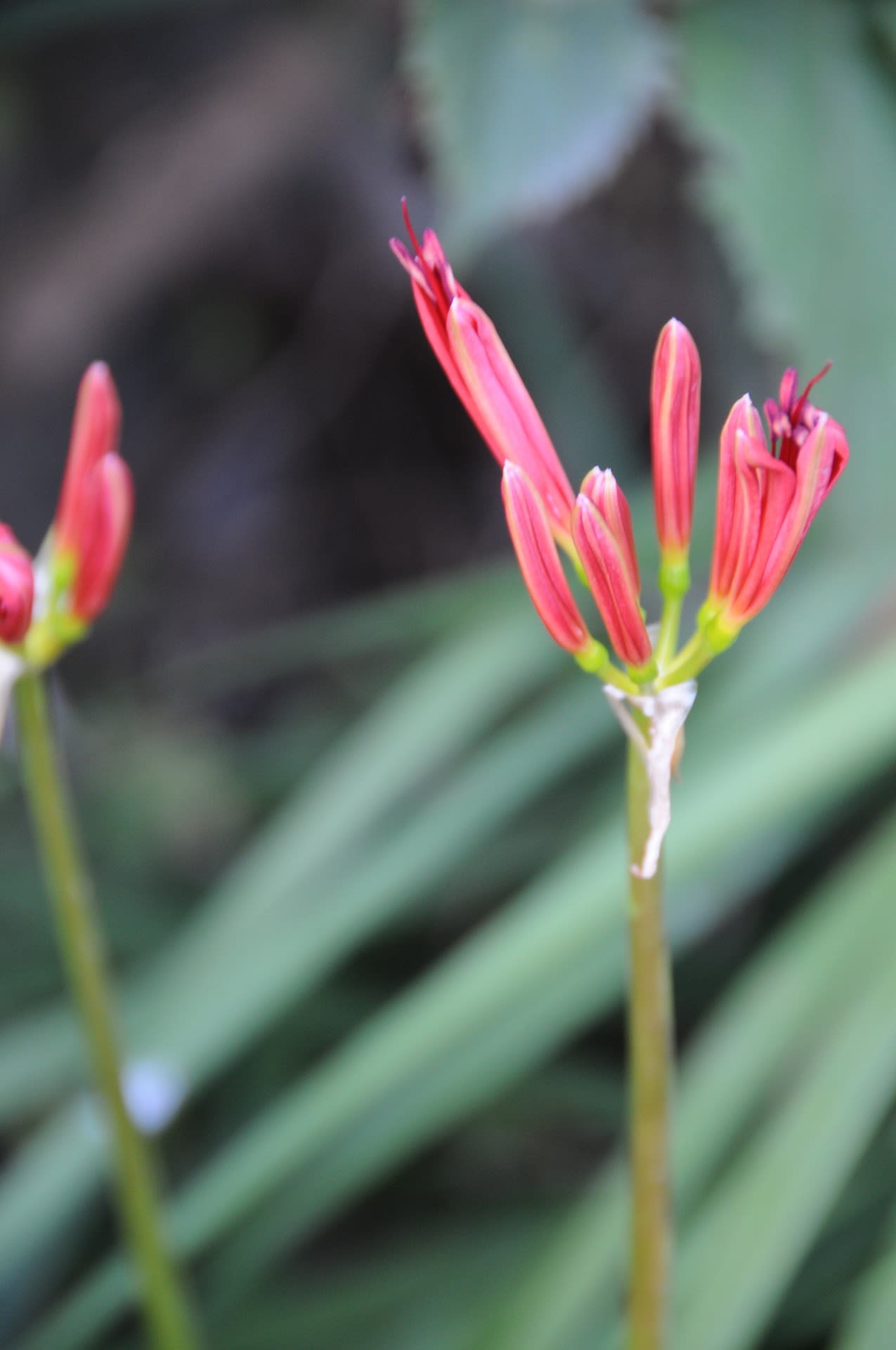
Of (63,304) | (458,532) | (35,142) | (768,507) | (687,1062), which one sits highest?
(35,142)

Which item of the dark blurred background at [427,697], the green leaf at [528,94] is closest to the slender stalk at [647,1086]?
the dark blurred background at [427,697]

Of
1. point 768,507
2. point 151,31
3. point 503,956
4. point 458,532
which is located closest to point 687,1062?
point 503,956

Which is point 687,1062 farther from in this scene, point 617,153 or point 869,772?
point 617,153

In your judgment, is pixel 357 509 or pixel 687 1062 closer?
pixel 687 1062

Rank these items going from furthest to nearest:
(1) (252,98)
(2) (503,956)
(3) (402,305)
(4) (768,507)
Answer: (3) (402,305)
(1) (252,98)
(2) (503,956)
(4) (768,507)

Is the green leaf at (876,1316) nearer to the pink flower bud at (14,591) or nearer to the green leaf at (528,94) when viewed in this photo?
the pink flower bud at (14,591)

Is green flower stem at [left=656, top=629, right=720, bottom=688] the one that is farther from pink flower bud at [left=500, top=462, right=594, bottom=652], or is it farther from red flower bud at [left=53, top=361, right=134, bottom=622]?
red flower bud at [left=53, top=361, right=134, bottom=622]

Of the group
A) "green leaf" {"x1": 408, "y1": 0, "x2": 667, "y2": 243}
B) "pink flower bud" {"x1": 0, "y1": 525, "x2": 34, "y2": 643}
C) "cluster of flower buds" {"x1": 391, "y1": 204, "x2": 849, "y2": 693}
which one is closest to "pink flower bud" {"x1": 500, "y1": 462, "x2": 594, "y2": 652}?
"cluster of flower buds" {"x1": 391, "y1": 204, "x2": 849, "y2": 693}
